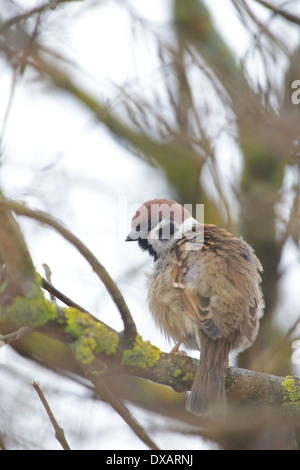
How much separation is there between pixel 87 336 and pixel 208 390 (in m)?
0.99

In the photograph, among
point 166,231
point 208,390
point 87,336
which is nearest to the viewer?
point 87,336

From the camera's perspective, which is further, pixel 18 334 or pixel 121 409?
pixel 121 409

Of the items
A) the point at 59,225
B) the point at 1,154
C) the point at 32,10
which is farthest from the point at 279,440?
the point at 32,10

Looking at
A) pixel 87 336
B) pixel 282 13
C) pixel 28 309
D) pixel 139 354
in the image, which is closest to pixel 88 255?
Answer: pixel 28 309

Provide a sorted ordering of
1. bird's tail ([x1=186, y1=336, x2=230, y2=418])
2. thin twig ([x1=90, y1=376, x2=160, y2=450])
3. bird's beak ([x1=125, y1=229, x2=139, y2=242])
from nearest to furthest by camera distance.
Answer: thin twig ([x1=90, y1=376, x2=160, y2=450]), bird's tail ([x1=186, y1=336, x2=230, y2=418]), bird's beak ([x1=125, y1=229, x2=139, y2=242])

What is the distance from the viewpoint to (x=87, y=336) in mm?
2941

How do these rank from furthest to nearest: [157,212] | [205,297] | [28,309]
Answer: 1. [157,212]
2. [205,297]
3. [28,309]

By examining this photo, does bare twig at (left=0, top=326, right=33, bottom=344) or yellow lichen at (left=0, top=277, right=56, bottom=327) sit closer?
yellow lichen at (left=0, top=277, right=56, bottom=327)

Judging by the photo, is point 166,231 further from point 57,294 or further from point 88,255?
point 88,255

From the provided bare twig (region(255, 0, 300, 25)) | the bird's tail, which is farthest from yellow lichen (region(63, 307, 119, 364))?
bare twig (region(255, 0, 300, 25))

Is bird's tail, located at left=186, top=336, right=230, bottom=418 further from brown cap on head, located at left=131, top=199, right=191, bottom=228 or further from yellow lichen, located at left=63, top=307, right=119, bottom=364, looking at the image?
brown cap on head, located at left=131, top=199, right=191, bottom=228

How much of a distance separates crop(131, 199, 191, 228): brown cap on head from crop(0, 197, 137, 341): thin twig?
187 centimetres

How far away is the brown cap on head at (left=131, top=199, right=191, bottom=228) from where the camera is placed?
484cm

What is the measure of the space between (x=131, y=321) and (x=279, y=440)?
1.96m
